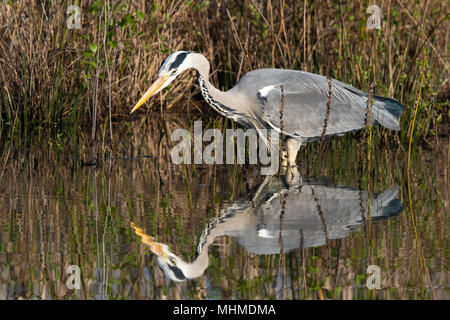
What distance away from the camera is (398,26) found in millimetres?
9117

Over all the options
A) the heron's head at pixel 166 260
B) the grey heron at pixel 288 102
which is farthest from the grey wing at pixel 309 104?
the heron's head at pixel 166 260

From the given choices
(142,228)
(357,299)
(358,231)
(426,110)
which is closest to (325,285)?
(357,299)

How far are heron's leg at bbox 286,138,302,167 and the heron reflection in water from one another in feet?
3.16

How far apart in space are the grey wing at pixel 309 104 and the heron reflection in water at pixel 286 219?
1092 mm

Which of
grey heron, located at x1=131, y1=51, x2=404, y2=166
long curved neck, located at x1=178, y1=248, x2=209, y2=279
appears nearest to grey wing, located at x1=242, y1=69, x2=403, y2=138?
grey heron, located at x1=131, y1=51, x2=404, y2=166

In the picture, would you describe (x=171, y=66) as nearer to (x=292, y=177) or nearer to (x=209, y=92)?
(x=209, y=92)

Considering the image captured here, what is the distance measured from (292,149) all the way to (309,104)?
44 centimetres

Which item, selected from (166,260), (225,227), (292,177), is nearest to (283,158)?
(292,177)

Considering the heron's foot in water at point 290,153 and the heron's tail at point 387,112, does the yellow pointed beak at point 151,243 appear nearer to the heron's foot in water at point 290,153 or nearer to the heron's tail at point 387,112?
the heron's foot in water at point 290,153

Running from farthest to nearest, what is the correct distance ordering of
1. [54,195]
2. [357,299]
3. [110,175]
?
1. [110,175]
2. [54,195]
3. [357,299]

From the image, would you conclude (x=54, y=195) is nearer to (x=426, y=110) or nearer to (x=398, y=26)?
(x=426, y=110)

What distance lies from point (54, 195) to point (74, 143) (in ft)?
8.63

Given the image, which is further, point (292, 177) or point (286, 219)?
point (292, 177)

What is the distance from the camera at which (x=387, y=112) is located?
23.6 feet
